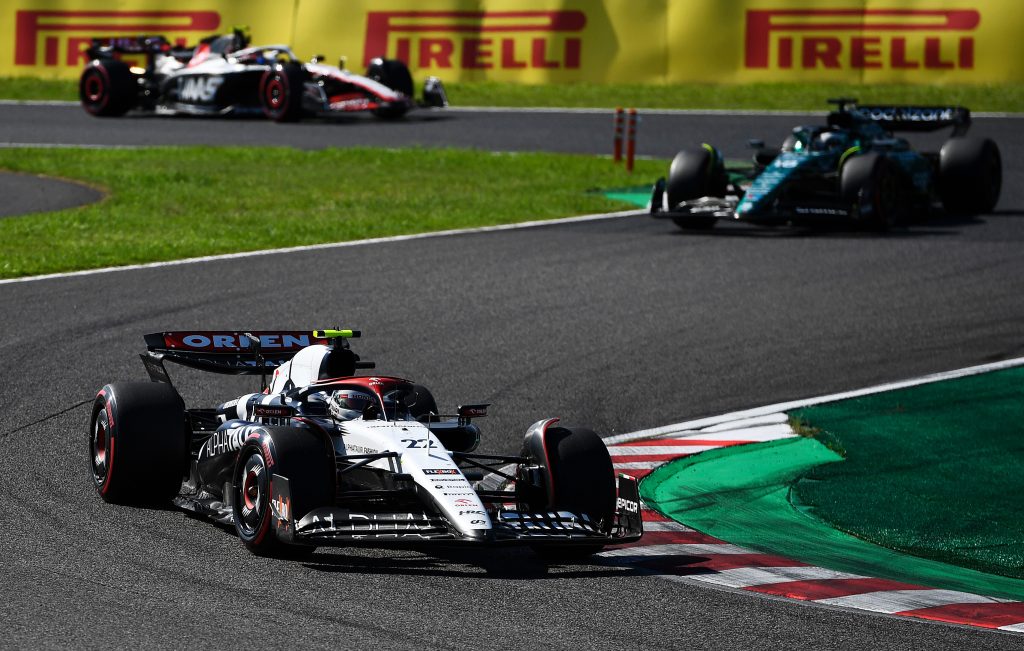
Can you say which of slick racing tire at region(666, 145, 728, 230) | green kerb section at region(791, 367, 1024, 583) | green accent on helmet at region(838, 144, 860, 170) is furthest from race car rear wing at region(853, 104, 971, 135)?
green kerb section at region(791, 367, 1024, 583)

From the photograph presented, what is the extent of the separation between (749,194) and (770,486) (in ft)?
32.1

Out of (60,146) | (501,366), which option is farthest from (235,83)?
(501,366)

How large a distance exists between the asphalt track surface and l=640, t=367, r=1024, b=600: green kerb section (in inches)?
35.2

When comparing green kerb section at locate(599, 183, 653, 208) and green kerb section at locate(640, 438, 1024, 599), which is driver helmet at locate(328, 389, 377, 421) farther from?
green kerb section at locate(599, 183, 653, 208)

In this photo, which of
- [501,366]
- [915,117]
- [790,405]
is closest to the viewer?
[790,405]

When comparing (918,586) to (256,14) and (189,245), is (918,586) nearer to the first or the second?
(189,245)

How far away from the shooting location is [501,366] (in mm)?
12328

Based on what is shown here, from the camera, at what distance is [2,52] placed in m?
34.6

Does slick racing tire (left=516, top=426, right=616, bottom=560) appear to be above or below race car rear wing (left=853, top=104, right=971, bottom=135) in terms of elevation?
below

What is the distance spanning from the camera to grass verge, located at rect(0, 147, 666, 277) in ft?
58.7

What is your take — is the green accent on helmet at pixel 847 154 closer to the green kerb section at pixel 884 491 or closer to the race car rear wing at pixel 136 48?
the green kerb section at pixel 884 491

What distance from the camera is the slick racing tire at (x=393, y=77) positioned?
30344mm

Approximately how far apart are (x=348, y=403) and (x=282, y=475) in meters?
0.85

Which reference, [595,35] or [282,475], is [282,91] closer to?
[595,35]
